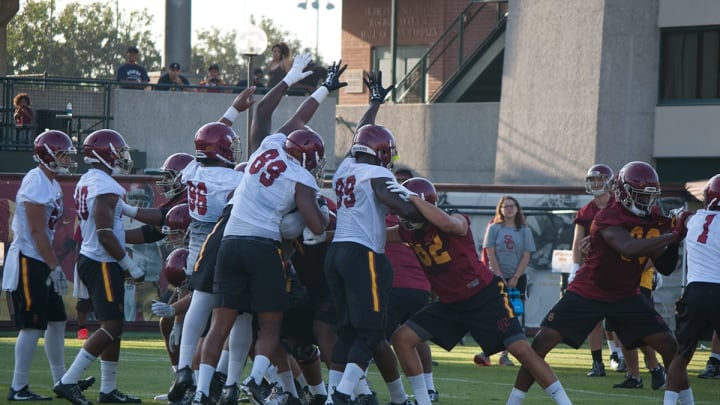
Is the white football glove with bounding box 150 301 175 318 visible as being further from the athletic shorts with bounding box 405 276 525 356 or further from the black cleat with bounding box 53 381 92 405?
the athletic shorts with bounding box 405 276 525 356

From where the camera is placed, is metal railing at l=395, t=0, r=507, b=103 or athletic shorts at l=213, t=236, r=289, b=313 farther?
metal railing at l=395, t=0, r=507, b=103

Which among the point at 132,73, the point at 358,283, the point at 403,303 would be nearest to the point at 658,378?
Answer: the point at 403,303

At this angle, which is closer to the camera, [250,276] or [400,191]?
[400,191]

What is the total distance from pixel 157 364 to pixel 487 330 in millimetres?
5477

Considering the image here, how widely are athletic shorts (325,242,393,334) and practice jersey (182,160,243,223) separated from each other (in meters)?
1.11

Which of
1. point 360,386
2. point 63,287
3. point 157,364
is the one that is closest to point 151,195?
point 157,364

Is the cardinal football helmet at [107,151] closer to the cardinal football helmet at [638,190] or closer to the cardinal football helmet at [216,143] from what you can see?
the cardinal football helmet at [216,143]

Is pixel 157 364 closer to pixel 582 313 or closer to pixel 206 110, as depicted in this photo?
pixel 582 313

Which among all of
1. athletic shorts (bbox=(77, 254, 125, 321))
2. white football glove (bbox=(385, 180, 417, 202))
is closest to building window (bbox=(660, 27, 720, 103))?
athletic shorts (bbox=(77, 254, 125, 321))

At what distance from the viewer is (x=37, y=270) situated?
10234 millimetres

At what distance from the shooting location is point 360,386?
30.4ft

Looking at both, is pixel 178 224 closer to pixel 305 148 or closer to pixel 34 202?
pixel 34 202

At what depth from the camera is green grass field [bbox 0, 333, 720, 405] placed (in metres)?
11.0

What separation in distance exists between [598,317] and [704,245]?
3.11ft
